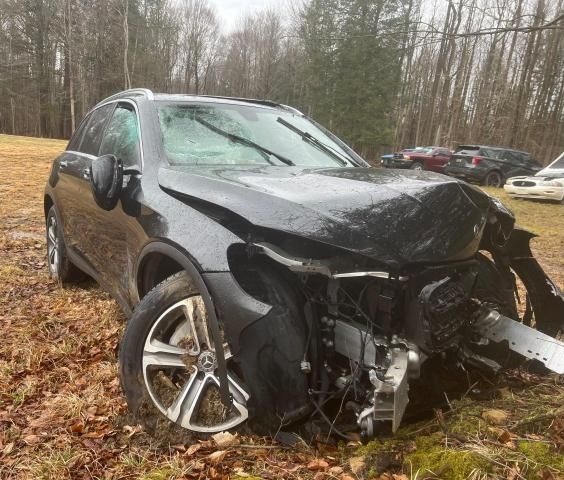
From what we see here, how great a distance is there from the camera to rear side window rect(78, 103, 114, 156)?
154 inches

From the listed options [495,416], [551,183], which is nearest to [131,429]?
[495,416]

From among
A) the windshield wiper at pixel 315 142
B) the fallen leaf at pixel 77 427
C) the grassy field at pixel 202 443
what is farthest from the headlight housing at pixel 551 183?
the fallen leaf at pixel 77 427

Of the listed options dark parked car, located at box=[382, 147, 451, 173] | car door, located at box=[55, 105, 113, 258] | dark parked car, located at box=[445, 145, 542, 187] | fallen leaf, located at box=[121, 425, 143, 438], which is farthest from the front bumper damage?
dark parked car, located at box=[382, 147, 451, 173]

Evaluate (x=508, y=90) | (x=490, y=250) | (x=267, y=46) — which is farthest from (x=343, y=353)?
(x=267, y=46)

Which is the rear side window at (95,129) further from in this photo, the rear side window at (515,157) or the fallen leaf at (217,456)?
the rear side window at (515,157)

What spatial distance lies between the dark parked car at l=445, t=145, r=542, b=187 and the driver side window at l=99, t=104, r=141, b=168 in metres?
16.0

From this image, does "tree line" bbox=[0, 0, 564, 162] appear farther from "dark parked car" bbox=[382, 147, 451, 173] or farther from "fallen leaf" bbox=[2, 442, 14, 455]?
"fallen leaf" bbox=[2, 442, 14, 455]

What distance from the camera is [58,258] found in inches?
179

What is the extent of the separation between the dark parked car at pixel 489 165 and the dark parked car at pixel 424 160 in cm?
330

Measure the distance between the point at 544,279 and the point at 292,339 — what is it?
169cm

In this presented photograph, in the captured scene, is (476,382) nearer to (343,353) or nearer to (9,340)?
(343,353)

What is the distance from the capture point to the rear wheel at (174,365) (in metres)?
2.18

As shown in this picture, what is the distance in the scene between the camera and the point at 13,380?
2.87 meters

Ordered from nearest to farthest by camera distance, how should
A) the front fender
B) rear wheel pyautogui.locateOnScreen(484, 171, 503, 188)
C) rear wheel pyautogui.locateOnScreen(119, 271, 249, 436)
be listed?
rear wheel pyautogui.locateOnScreen(119, 271, 249, 436), the front fender, rear wheel pyautogui.locateOnScreen(484, 171, 503, 188)
